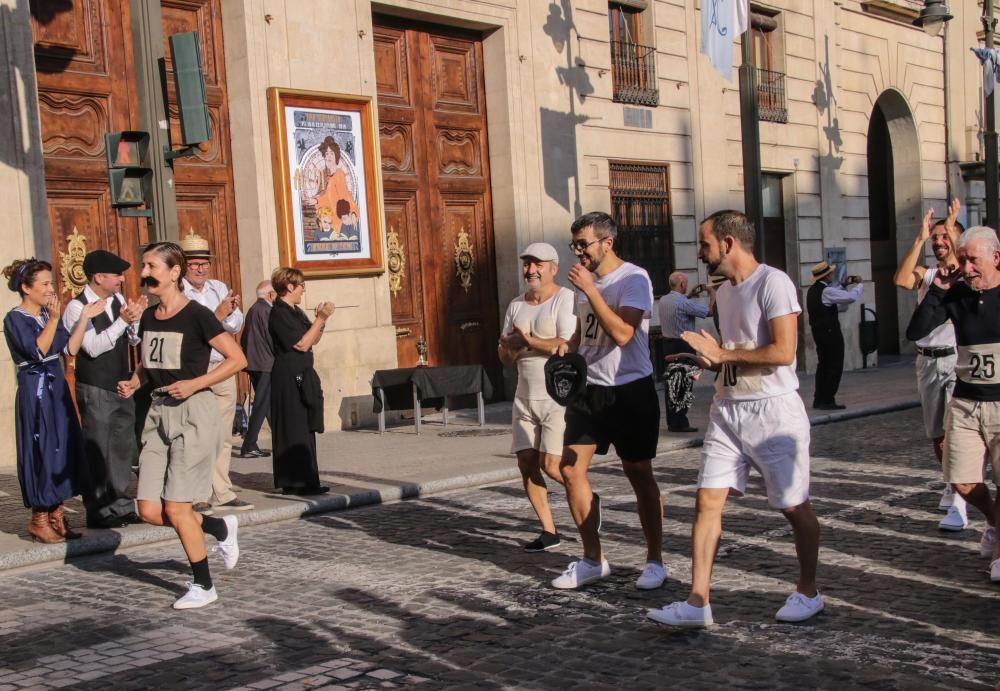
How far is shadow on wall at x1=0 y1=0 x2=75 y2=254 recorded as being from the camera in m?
12.3

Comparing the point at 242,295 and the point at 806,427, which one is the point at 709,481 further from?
the point at 242,295

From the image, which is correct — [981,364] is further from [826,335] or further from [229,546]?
[826,335]

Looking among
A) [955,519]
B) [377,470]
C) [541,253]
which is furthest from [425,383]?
[955,519]

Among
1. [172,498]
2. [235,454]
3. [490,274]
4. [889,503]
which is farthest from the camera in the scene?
[490,274]

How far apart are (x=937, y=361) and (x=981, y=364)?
1.69 metres

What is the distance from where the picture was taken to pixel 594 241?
6594 millimetres

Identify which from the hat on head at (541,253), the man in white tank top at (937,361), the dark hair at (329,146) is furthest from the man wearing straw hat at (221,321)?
the man in white tank top at (937,361)

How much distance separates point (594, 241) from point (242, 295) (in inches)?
347

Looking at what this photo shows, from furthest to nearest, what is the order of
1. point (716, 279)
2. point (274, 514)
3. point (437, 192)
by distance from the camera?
point (437, 192) → point (274, 514) → point (716, 279)

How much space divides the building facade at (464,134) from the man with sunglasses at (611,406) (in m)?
4.32

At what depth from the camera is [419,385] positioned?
14.4 metres

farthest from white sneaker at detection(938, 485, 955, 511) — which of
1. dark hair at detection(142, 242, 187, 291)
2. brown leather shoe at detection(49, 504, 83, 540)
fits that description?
brown leather shoe at detection(49, 504, 83, 540)

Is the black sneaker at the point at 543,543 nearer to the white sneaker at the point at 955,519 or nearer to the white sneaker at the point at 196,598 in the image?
the white sneaker at the point at 196,598

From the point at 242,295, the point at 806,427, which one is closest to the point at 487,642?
the point at 806,427
